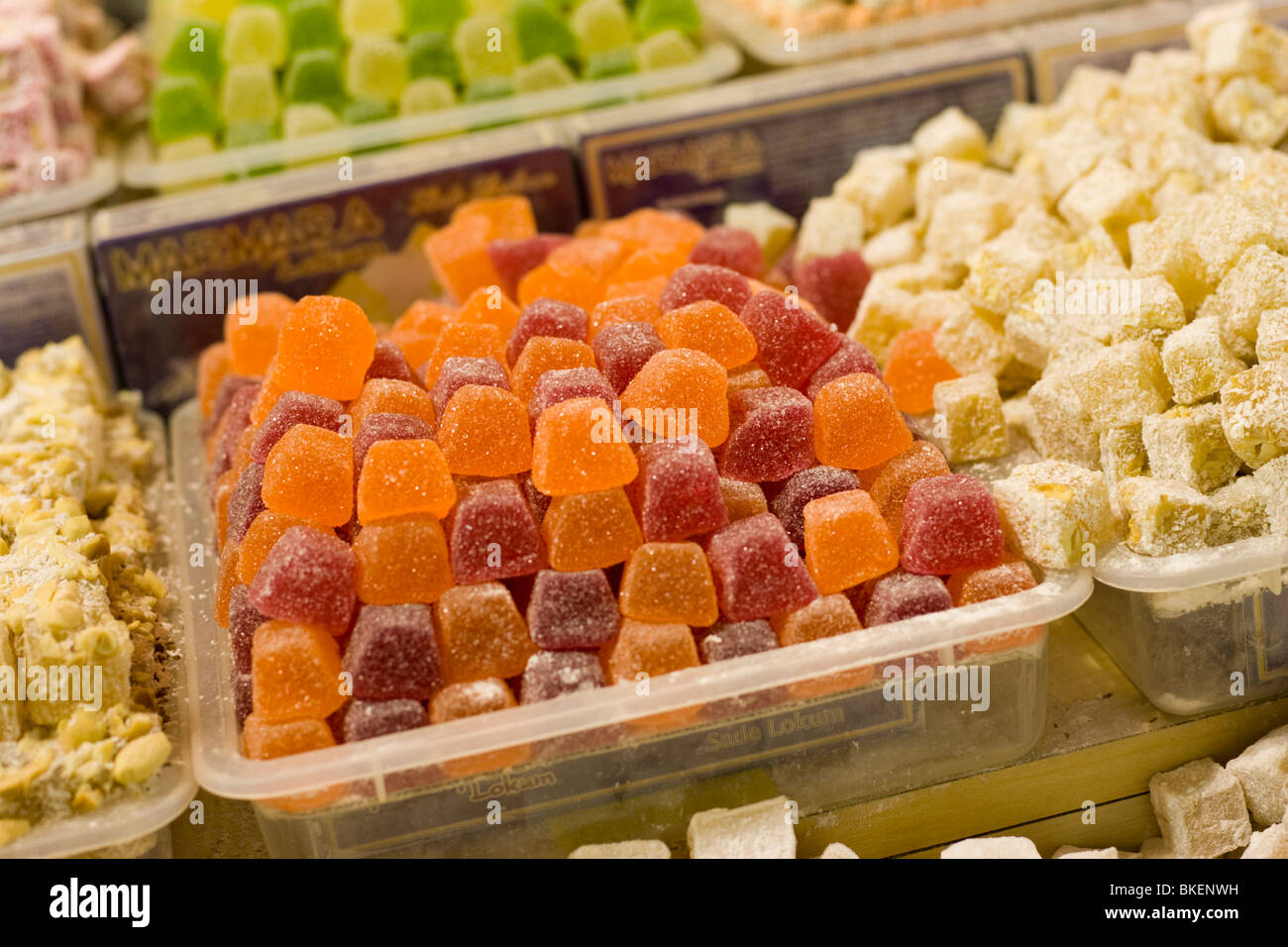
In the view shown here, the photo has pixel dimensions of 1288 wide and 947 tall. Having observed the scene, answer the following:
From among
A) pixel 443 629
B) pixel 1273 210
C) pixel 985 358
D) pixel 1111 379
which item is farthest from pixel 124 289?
pixel 1273 210

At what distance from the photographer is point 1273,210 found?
1879 mm

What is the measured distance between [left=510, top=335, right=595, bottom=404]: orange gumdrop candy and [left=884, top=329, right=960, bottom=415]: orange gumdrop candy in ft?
1.79

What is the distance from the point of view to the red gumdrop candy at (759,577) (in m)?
1.57

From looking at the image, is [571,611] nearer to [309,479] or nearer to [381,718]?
[381,718]

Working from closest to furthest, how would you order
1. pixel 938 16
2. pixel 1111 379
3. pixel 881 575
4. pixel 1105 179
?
1. pixel 881 575
2. pixel 1111 379
3. pixel 1105 179
4. pixel 938 16

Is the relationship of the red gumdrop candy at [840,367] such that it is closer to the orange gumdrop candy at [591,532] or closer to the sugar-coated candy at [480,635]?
the orange gumdrop candy at [591,532]

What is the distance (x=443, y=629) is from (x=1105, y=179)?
4.73 ft

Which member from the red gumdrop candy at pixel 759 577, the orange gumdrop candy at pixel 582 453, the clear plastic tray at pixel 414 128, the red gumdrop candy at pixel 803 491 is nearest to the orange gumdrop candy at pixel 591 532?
the orange gumdrop candy at pixel 582 453

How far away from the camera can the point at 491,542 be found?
157 centimetres

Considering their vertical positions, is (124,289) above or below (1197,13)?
below

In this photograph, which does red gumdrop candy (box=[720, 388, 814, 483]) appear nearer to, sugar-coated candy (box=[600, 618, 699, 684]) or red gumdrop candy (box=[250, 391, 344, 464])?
sugar-coated candy (box=[600, 618, 699, 684])

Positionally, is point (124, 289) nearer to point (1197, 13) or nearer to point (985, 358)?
point (985, 358)

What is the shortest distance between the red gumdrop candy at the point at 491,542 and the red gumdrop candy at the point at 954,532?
1.67 feet
